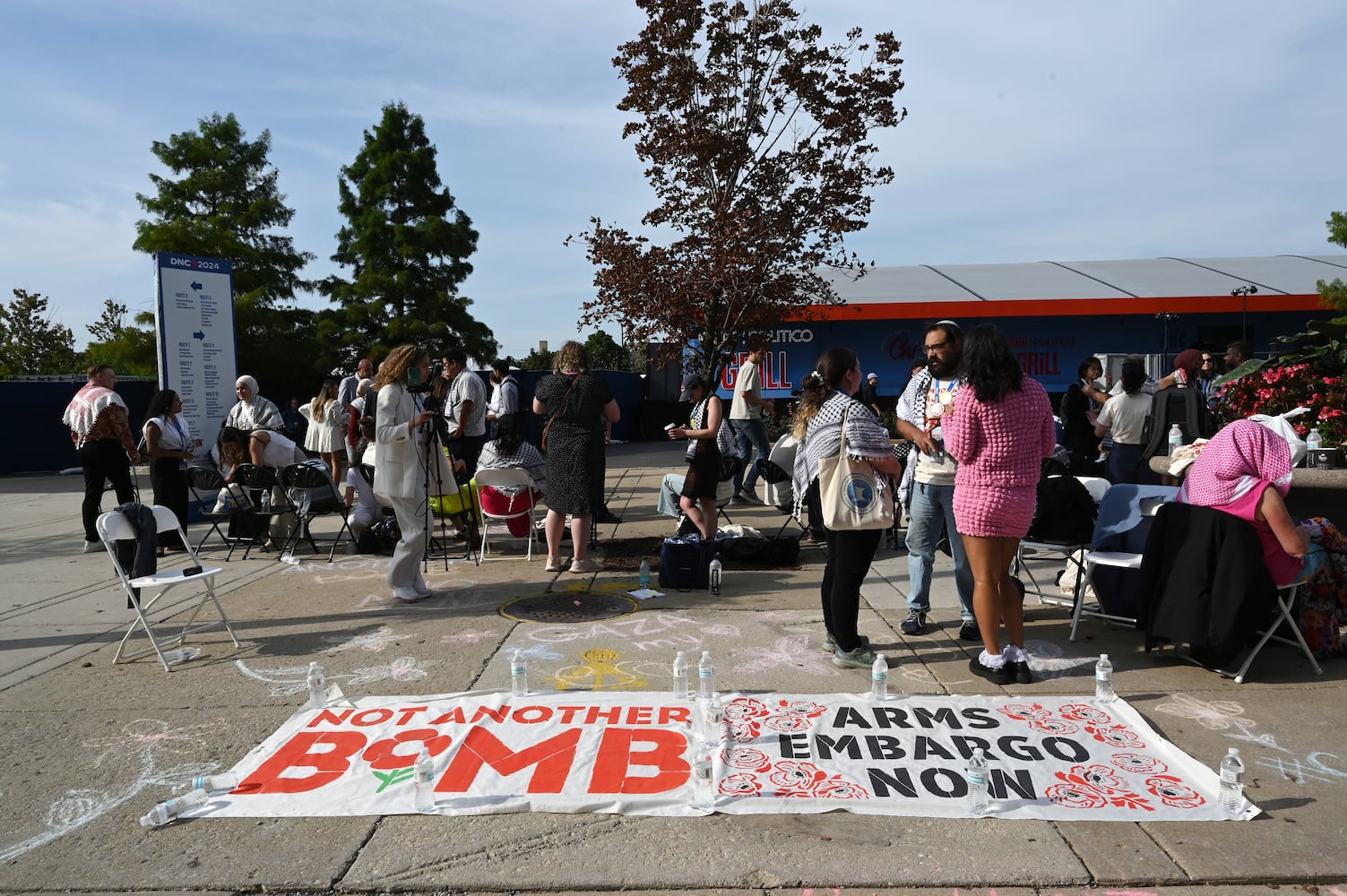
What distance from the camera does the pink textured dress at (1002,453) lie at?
14.3 ft

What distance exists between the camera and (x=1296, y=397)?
7.24 metres

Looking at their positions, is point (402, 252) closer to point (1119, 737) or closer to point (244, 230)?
point (244, 230)

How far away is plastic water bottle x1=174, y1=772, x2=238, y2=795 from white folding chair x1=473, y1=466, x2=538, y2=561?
427 cm

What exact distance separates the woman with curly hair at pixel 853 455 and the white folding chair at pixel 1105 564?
1.39m

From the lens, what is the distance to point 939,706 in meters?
4.17

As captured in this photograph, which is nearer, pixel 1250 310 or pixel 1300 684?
pixel 1300 684

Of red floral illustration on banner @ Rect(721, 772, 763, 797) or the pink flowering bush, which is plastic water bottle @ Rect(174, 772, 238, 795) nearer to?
red floral illustration on banner @ Rect(721, 772, 763, 797)

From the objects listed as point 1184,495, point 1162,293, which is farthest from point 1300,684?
point 1162,293

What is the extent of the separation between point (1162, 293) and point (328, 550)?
21811 millimetres

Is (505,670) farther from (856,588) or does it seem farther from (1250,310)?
(1250,310)

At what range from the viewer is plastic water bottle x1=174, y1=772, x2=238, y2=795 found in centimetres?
335

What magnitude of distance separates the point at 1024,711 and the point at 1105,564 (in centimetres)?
174

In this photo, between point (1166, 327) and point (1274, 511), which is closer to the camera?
point (1274, 511)

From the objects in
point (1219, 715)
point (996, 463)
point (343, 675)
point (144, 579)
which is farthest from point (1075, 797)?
point (144, 579)
